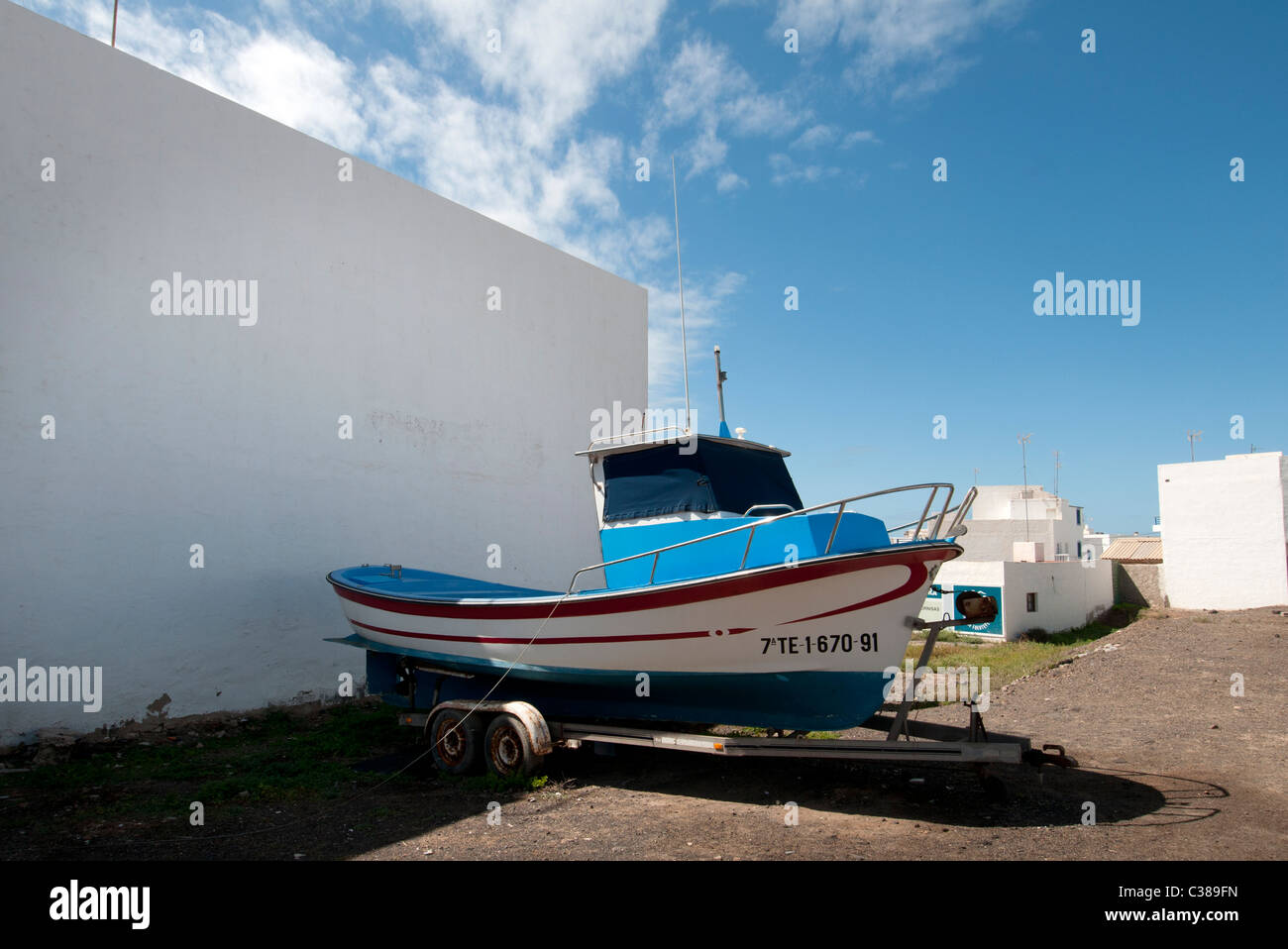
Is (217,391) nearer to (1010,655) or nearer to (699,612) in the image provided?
(699,612)

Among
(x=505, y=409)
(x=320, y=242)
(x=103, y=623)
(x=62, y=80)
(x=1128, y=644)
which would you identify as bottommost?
(x=1128, y=644)

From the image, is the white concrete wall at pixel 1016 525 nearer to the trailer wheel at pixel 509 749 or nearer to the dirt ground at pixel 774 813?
the dirt ground at pixel 774 813

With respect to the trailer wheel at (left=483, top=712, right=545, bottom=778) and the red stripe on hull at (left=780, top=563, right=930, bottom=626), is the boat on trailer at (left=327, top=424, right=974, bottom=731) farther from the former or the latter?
the trailer wheel at (left=483, top=712, right=545, bottom=778)

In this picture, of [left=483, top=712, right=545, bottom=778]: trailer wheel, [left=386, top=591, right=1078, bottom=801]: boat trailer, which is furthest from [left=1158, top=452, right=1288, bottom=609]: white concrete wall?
[left=483, top=712, right=545, bottom=778]: trailer wheel

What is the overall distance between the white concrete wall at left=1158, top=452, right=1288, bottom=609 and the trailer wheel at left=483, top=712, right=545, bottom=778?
2261cm

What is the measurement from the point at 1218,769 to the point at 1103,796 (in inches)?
57.2

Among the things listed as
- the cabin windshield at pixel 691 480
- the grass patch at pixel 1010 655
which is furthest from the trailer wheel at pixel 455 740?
the grass patch at pixel 1010 655

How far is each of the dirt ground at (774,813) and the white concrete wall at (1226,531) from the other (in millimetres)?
16857

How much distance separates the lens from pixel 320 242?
30.6ft

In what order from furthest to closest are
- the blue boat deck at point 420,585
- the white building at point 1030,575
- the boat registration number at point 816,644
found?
the white building at point 1030,575, the blue boat deck at point 420,585, the boat registration number at point 816,644

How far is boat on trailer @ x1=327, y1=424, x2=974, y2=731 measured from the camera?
4934mm

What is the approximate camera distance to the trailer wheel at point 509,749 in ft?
18.9
